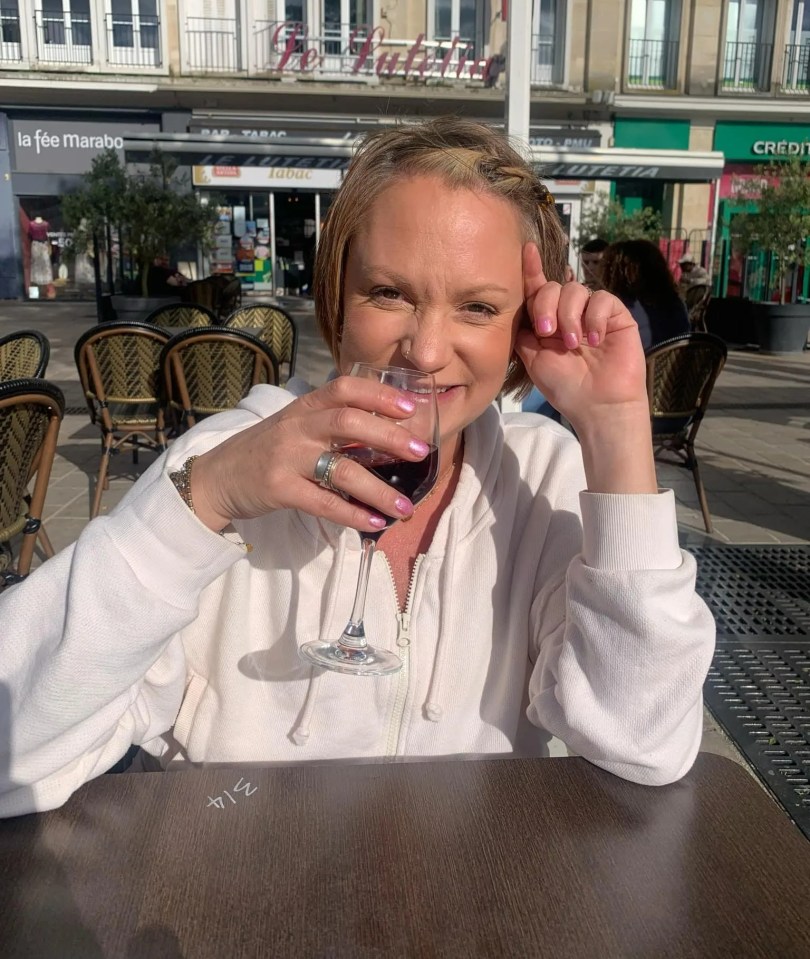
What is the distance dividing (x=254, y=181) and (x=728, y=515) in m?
12.6

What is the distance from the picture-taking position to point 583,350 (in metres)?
1.45

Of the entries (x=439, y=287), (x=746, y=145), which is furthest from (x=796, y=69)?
(x=439, y=287)

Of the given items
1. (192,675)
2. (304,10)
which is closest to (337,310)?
(192,675)

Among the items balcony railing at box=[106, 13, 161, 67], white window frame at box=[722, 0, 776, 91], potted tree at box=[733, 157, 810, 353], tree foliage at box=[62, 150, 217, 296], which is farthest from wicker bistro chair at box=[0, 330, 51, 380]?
white window frame at box=[722, 0, 776, 91]

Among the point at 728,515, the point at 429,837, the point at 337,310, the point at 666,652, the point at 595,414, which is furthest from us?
the point at 728,515

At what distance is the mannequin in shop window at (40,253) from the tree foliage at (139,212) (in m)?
11.4

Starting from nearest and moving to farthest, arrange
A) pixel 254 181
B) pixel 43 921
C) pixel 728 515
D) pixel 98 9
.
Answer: pixel 43 921, pixel 728 515, pixel 254 181, pixel 98 9

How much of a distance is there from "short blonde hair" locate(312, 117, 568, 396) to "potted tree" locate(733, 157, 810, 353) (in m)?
13.3

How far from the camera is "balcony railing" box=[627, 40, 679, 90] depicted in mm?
22141

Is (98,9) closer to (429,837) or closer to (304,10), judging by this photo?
(304,10)

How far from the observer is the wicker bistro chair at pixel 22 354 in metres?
4.29

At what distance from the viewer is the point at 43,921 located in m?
0.87

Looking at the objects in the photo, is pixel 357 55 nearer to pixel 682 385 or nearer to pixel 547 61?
pixel 547 61

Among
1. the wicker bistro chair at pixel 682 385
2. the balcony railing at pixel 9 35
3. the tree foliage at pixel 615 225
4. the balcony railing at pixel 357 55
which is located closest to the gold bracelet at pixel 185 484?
the wicker bistro chair at pixel 682 385
